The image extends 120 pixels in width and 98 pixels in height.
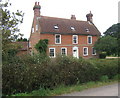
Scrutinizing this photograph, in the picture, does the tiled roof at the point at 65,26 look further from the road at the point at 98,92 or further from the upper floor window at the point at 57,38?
the road at the point at 98,92


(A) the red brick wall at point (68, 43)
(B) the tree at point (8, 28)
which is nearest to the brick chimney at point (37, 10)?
(A) the red brick wall at point (68, 43)

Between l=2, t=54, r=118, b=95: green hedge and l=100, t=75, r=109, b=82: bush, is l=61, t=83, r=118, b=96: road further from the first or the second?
l=100, t=75, r=109, b=82: bush

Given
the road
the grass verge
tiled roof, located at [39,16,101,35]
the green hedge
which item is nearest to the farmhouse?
tiled roof, located at [39,16,101,35]

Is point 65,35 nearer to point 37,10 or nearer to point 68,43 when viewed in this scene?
point 68,43

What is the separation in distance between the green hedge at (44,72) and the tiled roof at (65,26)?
19.3 metres

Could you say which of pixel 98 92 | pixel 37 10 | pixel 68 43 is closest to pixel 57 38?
pixel 68 43

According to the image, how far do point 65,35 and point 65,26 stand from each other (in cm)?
254

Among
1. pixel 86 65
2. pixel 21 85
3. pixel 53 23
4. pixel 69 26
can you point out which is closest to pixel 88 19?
pixel 69 26

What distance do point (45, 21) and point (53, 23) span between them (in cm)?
178

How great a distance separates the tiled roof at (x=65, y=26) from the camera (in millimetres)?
26562

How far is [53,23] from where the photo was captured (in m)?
28.0

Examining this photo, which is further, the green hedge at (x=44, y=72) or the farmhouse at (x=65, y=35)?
the farmhouse at (x=65, y=35)

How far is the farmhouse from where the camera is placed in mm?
26156

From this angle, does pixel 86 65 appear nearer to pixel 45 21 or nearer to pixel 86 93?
pixel 86 93
